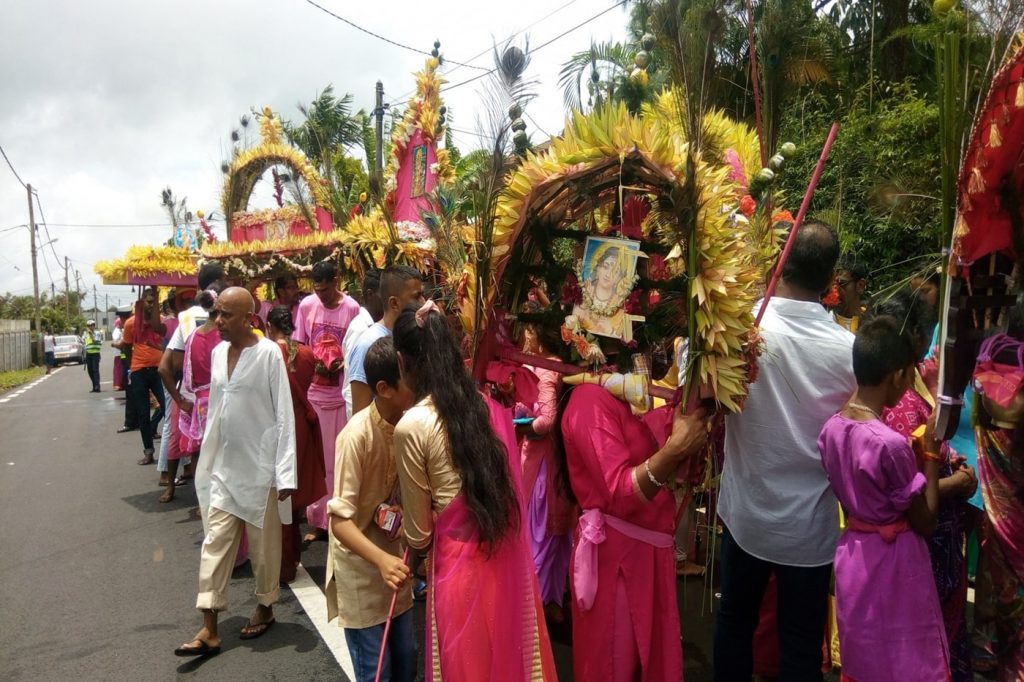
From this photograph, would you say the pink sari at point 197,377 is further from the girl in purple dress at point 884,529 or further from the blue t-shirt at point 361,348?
the girl in purple dress at point 884,529

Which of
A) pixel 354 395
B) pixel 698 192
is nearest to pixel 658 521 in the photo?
pixel 698 192

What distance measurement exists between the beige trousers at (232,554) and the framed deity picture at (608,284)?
Result: 2185 mm

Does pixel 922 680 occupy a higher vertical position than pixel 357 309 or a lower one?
lower

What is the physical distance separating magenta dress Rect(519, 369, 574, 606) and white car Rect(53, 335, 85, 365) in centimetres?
Answer: 3307

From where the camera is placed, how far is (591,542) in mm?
2531

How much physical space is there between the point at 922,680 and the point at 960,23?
6.56 ft

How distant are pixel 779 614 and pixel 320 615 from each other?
2.61 metres

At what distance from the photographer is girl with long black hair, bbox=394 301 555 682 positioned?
2123mm

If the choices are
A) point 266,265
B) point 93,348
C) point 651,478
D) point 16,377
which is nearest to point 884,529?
point 651,478

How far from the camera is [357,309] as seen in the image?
5551 mm

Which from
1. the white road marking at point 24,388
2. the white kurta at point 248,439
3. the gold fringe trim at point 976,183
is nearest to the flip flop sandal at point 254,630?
the white kurta at point 248,439

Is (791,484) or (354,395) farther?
(354,395)

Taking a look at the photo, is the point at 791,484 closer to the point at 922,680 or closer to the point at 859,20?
the point at 922,680

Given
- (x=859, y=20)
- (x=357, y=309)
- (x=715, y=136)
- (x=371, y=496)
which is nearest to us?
(x=371, y=496)
